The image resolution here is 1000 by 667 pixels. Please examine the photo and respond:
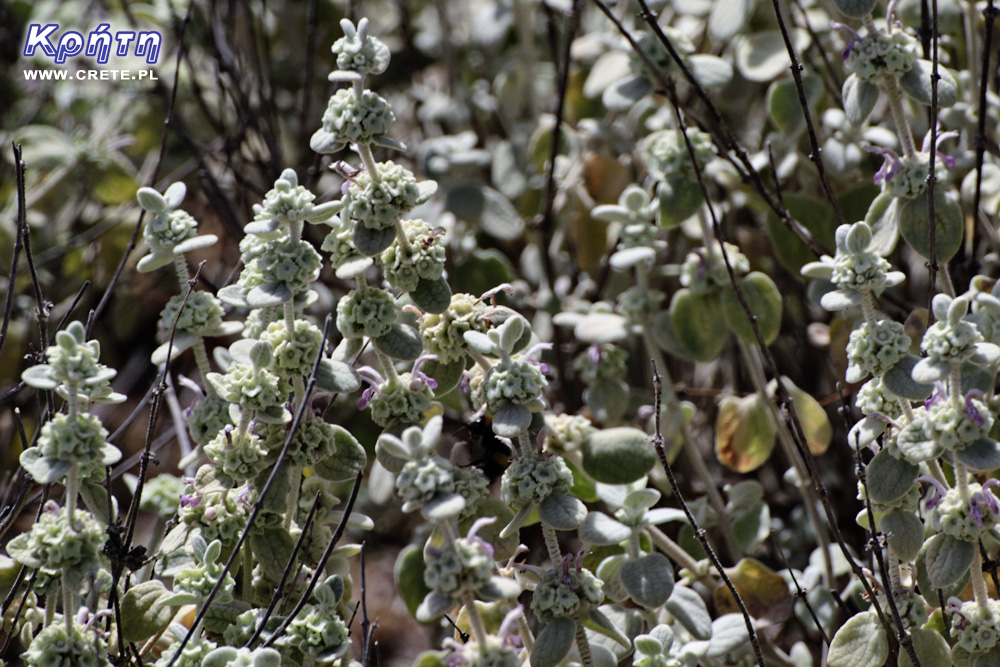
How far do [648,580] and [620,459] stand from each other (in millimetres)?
178

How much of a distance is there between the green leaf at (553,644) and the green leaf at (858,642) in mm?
371

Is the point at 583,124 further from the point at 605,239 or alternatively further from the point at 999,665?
the point at 999,665

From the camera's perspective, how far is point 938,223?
4.63 feet

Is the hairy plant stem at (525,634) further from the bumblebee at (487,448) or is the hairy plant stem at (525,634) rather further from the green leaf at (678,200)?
the green leaf at (678,200)

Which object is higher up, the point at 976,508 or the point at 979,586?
the point at 976,508

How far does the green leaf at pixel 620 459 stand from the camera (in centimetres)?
139

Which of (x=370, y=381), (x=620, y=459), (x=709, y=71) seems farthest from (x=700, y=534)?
(x=709, y=71)

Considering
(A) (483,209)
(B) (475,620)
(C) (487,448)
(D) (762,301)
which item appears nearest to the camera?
(B) (475,620)

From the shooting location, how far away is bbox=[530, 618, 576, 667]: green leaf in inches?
44.9

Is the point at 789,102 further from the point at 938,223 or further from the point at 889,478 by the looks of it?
the point at 889,478

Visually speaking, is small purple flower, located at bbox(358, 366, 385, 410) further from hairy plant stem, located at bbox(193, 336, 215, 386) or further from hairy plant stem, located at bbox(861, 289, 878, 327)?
hairy plant stem, located at bbox(861, 289, 878, 327)

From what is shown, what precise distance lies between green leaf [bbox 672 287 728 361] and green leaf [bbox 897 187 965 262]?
40 cm

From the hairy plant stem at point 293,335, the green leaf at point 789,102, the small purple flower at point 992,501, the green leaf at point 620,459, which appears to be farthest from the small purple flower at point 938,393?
the green leaf at point 789,102

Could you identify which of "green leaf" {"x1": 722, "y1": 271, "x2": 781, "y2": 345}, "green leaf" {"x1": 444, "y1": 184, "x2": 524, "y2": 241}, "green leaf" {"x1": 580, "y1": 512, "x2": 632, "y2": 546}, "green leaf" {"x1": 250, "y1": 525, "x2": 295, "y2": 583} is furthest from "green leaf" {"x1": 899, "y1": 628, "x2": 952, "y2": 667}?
"green leaf" {"x1": 444, "y1": 184, "x2": 524, "y2": 241}
